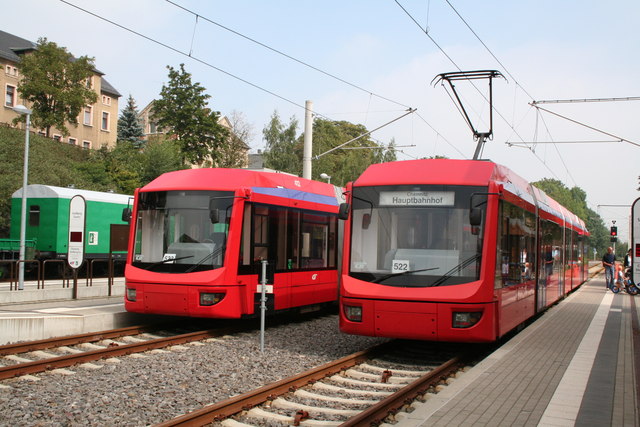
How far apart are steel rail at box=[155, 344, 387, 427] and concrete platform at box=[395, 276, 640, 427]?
4.88 feet

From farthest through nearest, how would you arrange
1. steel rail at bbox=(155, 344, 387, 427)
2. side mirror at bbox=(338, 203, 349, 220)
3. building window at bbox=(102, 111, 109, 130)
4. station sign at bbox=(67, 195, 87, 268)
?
building window at bbox=(102, 111, 109, 130), station sign at bbox=(67, 195, 87, 268), side mirror at bbox=(338, 203, 349, 220), steel rail at bbox=(155, 344, 387, 427)

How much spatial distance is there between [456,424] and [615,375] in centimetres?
341

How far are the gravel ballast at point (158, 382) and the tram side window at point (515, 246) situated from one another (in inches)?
105

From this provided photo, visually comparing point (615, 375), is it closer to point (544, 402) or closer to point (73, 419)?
point (544, 402)

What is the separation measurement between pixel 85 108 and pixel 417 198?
180 feet

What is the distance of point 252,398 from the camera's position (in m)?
7.04

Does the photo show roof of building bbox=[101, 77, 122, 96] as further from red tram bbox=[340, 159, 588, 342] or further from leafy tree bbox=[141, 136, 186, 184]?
red tram bbox=[340, 159, 588, 342]

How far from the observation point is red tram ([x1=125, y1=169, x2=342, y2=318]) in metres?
11.8

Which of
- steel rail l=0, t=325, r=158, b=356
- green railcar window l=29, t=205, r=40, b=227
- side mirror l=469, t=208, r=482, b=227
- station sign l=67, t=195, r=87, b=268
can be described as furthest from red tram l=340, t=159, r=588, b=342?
green railcar window l=29, t=205, r=40, b=227

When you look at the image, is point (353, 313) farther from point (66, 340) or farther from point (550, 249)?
point (550, 249)

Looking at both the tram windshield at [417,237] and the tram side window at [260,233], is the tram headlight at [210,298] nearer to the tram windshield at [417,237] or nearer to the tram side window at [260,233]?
the tram side window at [260,233]

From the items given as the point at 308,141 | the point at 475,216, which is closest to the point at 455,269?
the point at 475,216

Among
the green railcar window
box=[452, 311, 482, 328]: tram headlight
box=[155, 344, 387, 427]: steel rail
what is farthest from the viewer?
the green railcar window

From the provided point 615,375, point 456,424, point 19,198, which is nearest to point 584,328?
point 615,375
